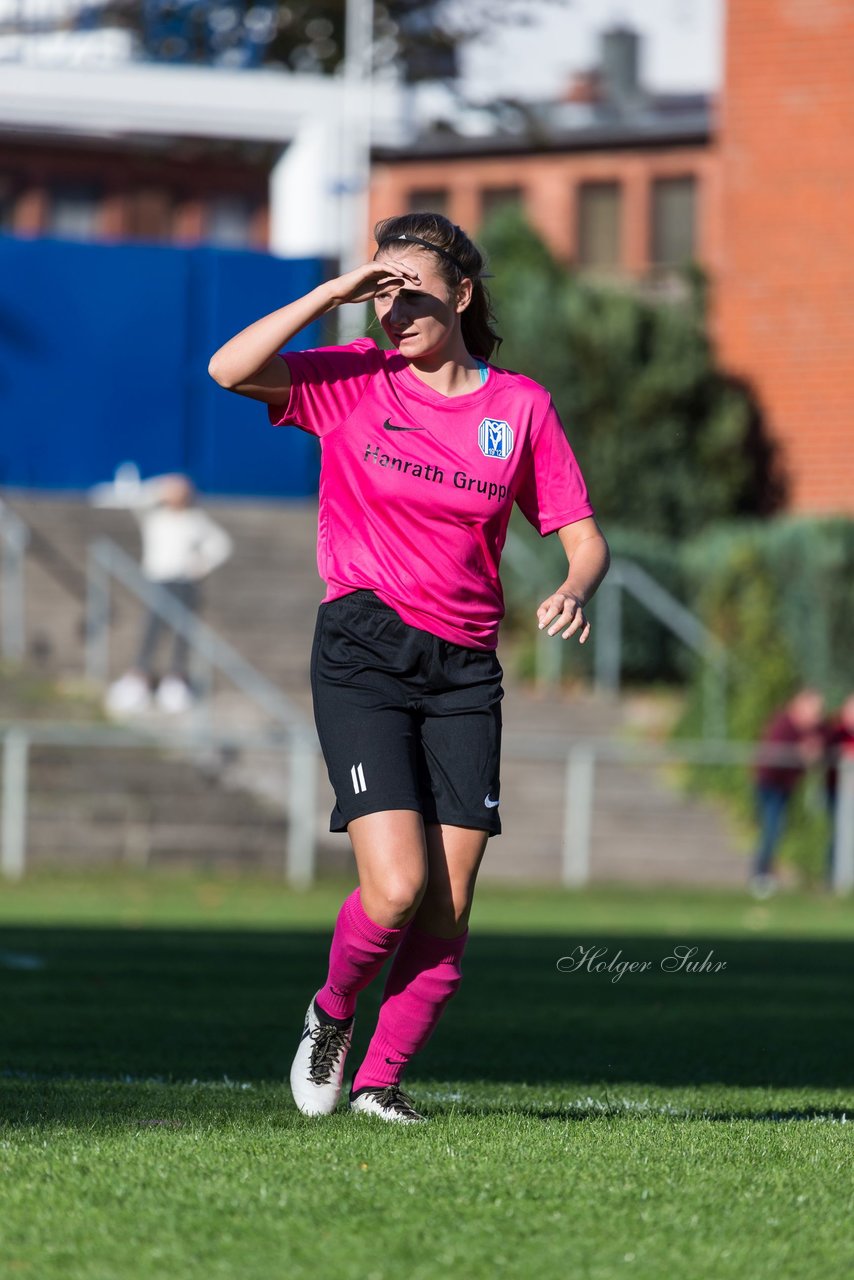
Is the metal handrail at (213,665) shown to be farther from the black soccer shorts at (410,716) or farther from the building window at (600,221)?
the building window at (600,221)

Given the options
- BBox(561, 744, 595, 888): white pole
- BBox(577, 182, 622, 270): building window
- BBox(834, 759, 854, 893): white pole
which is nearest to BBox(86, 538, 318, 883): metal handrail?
BBox(561, 744, 595, 888): white pole

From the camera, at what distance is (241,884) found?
18.0 m

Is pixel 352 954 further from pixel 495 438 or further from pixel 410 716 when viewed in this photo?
pixel 495 438

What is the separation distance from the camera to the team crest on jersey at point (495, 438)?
5375 millimetres

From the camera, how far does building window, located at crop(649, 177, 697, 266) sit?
1704 inches

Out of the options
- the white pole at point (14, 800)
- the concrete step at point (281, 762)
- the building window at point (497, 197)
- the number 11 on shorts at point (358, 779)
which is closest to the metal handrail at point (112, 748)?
the white pole at point (14, 800)

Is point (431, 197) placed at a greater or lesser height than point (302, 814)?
greater

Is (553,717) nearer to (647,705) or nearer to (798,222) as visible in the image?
(647,705)

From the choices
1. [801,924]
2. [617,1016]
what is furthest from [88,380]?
[617,1016]

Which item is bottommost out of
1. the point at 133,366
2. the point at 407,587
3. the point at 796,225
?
the point at 407,587

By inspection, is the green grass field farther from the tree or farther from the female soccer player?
the tree

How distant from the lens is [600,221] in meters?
44.3

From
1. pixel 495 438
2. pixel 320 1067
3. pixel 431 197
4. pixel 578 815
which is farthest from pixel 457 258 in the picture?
pixel 431 197

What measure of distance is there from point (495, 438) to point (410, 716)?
722 millimetres
